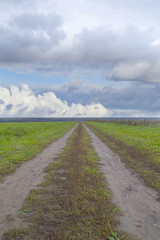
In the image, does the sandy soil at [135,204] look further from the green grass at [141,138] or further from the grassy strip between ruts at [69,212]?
the green grass at [141,138]

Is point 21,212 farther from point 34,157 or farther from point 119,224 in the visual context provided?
point 34,157

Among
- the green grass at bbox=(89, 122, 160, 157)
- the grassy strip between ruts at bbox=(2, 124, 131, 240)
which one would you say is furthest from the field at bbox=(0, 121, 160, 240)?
the green grass at bbox=(89, 122, 160, 157)

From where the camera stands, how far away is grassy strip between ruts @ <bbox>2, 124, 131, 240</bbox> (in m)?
4.79

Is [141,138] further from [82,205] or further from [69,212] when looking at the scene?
[69,212]

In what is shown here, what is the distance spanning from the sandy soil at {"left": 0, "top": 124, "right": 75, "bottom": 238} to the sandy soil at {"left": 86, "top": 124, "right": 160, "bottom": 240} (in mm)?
3465

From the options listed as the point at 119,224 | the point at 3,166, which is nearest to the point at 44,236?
the point at 119,224

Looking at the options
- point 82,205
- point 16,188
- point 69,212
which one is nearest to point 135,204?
point 82,205

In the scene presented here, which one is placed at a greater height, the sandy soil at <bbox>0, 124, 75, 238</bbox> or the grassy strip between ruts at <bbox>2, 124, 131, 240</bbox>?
the grassy strip between ruts at <bbox>2, 124, 131, 240</bbox>

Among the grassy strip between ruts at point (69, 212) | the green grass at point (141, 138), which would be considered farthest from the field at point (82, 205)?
the green grass at point (141, 138)

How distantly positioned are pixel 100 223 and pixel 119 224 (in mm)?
565

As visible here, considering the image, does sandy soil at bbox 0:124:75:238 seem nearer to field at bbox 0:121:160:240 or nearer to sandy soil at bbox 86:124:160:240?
field at bbox 0:121:160:240

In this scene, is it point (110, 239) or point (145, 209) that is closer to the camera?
point (110, 239)

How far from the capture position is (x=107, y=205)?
6.36 m

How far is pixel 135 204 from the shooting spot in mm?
6684
